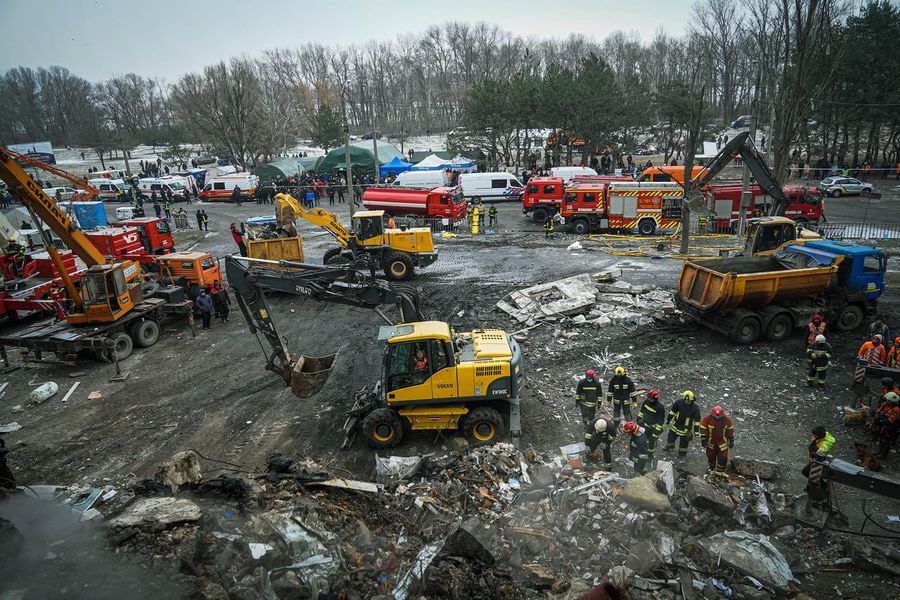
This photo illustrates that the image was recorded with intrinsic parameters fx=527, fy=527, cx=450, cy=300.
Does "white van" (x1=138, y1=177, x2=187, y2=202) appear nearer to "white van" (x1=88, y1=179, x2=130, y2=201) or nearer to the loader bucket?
"white van" (x1=88, y1=179, x2=130, y2=201)

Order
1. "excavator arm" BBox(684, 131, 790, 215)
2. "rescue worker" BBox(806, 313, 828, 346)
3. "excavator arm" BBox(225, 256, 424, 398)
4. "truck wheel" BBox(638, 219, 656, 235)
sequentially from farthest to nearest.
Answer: "truck wheel" BBox(638, 219, 656, 235) < "excavator arm" BBox(684, 131, 790, 215) < "rescue worker" BBox(806, 313, 828, 346) < "excavator arm" BBox(225, 256, 424, 398)

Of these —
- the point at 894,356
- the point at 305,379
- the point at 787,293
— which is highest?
the point at 787,293

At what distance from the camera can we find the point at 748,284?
11.9 m

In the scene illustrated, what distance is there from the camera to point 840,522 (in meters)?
6.63

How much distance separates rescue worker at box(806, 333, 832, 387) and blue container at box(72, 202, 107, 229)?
33.7 metres

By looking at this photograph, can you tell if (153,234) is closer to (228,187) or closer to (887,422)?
(228,187)

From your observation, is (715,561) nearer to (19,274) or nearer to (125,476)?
(125,476)

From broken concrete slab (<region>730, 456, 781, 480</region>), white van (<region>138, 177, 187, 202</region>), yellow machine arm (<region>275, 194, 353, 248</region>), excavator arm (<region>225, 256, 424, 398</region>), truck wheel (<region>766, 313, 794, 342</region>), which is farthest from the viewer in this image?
white van (<region>138, 177, 187, 202</region>)

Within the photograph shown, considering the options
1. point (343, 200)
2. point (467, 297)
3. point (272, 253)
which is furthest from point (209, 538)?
point (343, 200)

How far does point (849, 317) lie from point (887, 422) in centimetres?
594

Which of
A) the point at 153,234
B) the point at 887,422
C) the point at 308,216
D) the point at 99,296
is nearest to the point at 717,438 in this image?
the point at 887,422

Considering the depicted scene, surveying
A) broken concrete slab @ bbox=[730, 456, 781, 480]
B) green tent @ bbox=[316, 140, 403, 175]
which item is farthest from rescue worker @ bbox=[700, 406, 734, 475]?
green tent @ bbox=[316, 140, 403, 175]

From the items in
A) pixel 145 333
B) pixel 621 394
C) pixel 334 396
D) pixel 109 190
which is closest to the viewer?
pixel 621 394

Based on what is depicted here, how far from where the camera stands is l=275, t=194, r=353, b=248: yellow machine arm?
1839 centimetres
